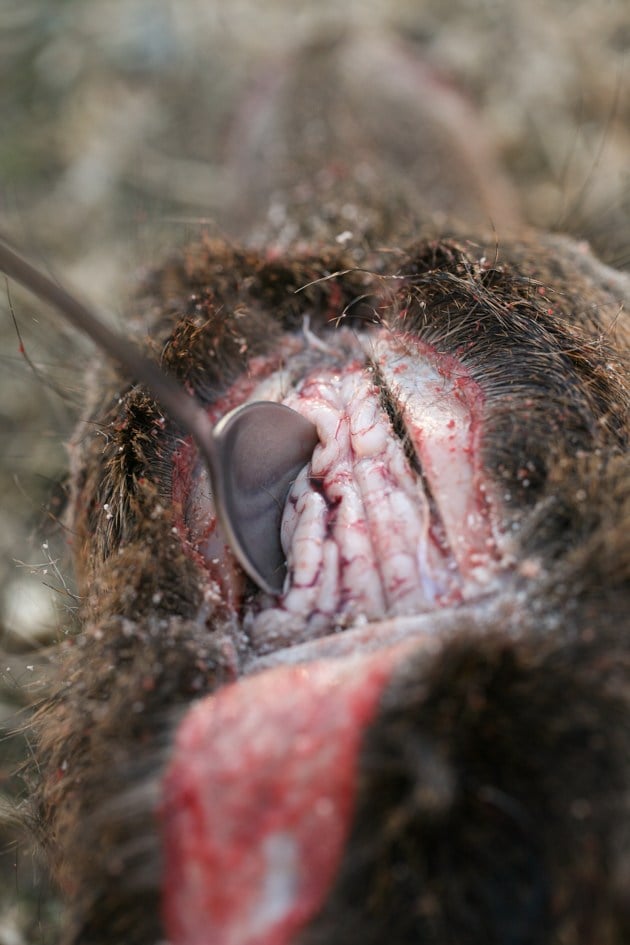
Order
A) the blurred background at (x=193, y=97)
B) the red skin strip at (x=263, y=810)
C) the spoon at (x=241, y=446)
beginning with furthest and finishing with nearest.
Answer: the blurred background at (x=193, y=97) → the spoon at (x=241, y=446) → the red skin strip at (x=263, y=810)

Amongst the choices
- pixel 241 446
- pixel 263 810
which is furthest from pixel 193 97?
pixel 263 810

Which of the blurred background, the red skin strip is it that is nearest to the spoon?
the red skin strip

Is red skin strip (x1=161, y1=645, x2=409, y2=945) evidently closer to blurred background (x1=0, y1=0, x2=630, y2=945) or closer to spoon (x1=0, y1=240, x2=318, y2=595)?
spoon (x1=0, y1=240, x2=318, y2=595)

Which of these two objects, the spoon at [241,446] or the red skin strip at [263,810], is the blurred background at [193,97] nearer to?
the spoon at [241,446]

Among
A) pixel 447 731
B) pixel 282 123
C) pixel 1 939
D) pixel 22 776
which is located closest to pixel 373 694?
pixel 447 731

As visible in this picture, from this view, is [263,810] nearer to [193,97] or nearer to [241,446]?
[241,446]

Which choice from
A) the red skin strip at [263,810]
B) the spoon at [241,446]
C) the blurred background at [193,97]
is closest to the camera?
the red skin strip at [263,810]

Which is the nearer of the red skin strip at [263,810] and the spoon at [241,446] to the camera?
the red skin strip at [263,810]

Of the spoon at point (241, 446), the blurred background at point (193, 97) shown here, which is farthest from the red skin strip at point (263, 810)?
the blurred background at point (193, 97)
